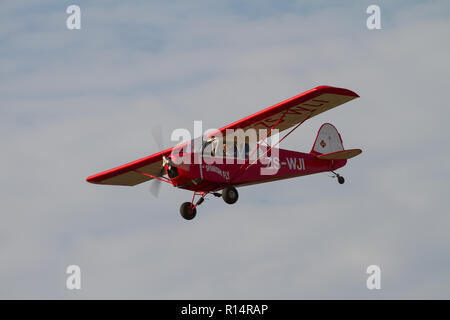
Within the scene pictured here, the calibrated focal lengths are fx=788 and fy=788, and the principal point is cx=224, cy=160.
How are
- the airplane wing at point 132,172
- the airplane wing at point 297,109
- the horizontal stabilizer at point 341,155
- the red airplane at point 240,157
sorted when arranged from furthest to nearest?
the horizontal stabilizer at point 341,155 < the airplane wing at point 132,172 < the red airplane at point 240,157 < the airplane wing at point 297,109

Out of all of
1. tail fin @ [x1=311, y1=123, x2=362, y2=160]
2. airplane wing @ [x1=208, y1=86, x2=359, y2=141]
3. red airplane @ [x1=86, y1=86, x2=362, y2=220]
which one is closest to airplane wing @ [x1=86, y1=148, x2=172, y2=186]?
red airplane @ [x1=86, y1=86, x2=362, y2=220]

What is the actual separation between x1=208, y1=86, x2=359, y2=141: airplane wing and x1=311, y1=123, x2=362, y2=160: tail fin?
2.66 metres

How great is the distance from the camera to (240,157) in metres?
23.1

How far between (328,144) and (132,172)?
266 inches

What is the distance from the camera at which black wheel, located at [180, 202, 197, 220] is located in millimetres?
23219

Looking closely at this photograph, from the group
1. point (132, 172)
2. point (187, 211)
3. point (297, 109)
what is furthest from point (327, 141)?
point (132, 172)

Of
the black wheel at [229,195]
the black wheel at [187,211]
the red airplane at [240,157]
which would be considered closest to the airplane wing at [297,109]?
the red airplane at [240,157]

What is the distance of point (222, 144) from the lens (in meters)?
22.9

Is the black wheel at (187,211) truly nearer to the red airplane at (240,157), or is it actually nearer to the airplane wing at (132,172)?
the red airplane at (240,157)

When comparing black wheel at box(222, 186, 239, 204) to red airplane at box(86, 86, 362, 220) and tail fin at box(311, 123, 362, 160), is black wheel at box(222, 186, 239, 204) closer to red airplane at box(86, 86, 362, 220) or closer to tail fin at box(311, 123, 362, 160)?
red airplane at box(86, 86, 362, 220)

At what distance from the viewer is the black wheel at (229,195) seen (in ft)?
73.3

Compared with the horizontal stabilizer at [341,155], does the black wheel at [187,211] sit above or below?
below

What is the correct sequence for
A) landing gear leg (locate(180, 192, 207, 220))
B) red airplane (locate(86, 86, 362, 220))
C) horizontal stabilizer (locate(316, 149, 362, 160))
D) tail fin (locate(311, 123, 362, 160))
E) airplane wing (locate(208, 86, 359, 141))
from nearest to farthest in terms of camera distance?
airplane wing (locate(208, 86, 359, 141))
red airplane (locate(86, 86, 362, 220))
landing gear leg (locate(180, 192, 207, 220))
horizontal stabilizer (locate(316, 149, 362, 160))
tail fin (locate(311, 123, 362, 160))
